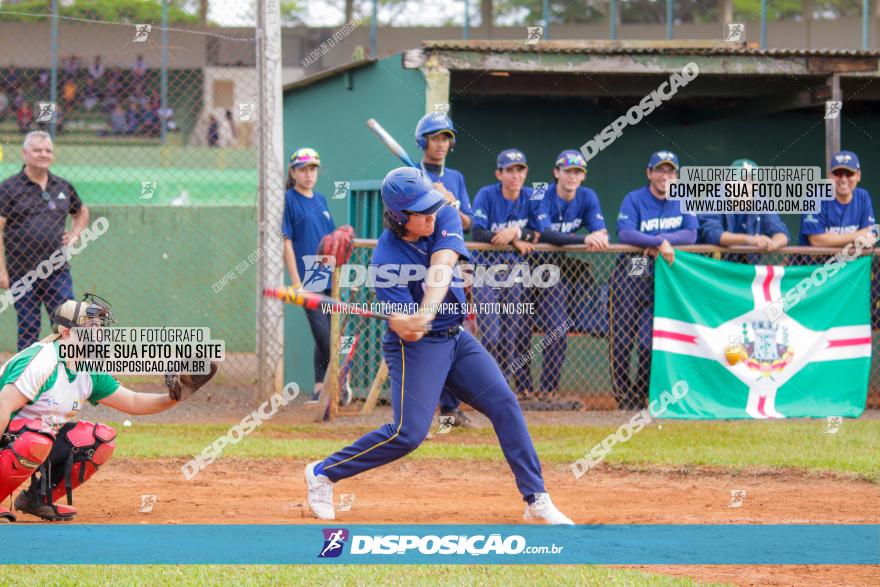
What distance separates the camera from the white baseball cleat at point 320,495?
6391mm

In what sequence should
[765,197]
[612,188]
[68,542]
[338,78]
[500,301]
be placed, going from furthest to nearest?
1. [612,188]
2. [338,78]
3. [765,197]
4. [500,301]
5. [68,542]

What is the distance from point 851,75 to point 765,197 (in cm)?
181

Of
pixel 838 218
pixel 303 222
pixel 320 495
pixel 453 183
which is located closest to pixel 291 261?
pixel 303 222

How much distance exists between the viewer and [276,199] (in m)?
10.6

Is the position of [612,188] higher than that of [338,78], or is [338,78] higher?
[338,78]

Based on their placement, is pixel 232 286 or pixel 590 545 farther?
pixel 232 286

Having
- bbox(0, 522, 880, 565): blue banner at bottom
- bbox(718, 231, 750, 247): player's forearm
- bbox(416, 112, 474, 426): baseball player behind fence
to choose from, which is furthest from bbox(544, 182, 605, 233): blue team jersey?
bbox(0, 522, 880, 565): blue banner at bottom

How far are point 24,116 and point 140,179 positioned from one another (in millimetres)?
3361

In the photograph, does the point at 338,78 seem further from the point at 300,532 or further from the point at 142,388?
the point at 300,532

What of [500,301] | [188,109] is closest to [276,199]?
[500,301]

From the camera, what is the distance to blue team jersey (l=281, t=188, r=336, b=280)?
34.7ft

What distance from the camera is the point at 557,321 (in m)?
10.3

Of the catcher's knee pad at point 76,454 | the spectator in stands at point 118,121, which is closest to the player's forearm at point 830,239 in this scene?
the catcher's knee pad at point 76,454

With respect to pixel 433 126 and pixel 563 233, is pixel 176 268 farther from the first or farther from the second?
pixel 433 126
